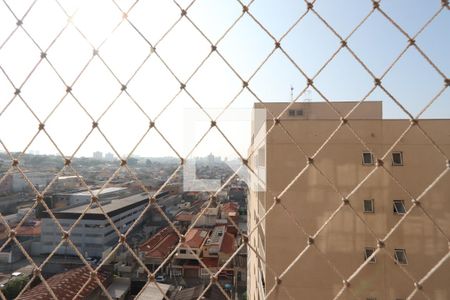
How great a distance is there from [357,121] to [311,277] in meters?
0.94

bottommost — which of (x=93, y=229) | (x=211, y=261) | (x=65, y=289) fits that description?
(x=211, y=261)

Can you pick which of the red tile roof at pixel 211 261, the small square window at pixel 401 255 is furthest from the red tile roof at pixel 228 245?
the small square window at pixel 401 255

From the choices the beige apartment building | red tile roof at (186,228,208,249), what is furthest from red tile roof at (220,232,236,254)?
the beige apartment building

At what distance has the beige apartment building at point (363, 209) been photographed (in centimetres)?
155

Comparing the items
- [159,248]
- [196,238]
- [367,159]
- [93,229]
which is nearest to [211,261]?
[196,238]

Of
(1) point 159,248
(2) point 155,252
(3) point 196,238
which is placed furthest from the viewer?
(3) point 196,238

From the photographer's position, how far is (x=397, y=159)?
1.63 meters

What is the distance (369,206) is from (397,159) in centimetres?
31

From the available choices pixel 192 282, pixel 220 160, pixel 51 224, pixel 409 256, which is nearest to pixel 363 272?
pixel 409 256

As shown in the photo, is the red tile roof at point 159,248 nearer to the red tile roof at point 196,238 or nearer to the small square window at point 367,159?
the red tile roof at point 196,238

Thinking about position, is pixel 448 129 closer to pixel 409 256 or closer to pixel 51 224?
pixel 409 256

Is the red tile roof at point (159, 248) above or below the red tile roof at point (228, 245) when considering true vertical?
above

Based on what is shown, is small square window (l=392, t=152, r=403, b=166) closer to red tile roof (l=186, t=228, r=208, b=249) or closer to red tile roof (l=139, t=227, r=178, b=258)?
red tile roof (l=139, t=227, r=178, b=258)

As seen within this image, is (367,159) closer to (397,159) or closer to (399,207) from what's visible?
(397,159)
